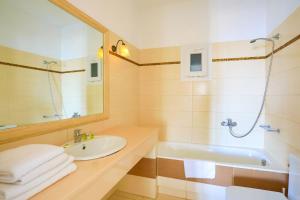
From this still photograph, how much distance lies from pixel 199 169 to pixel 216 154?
635 mm

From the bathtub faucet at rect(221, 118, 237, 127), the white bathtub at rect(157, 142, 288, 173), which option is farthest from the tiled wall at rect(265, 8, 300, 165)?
the bathtub faucet at rect(221, 118, 237, 127)

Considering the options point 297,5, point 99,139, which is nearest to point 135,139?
point 99,139

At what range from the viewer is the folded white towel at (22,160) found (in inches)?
24.4

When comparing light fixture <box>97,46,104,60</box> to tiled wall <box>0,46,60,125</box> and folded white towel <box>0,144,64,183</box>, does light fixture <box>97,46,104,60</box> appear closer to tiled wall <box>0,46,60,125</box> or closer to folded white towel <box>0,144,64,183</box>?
tiled wall <box>0,46,60,125</box>

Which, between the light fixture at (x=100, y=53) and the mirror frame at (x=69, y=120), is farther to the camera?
the light fixture at (x=100, y=53)

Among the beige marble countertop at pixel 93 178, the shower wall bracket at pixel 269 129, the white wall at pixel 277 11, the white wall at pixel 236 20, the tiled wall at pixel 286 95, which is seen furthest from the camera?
the white wall at pixel 236 20

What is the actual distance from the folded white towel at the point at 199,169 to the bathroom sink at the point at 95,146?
0.93 m

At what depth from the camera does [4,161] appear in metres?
0.67

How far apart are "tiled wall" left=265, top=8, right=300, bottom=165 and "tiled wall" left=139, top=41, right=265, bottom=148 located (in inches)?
10.4

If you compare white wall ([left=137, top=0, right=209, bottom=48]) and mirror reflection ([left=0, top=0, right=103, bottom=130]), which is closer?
mirror reflection ([left=0, top=0, right=103, bottom=130])

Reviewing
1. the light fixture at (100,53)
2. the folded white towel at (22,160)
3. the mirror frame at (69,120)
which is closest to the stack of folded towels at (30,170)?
the folded white towel at (22,160)

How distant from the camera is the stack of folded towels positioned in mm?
615

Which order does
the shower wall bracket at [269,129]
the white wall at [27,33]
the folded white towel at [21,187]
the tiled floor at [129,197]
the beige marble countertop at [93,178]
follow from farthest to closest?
the tiled floor at [129,197] → the shower wall bracket at [269,129] → the white wall at [27,33] → the beige marble countertop at [93,178] → the folded white towel at [21,187]

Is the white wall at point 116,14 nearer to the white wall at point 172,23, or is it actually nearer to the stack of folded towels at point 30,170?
the white wall at point 172,23
